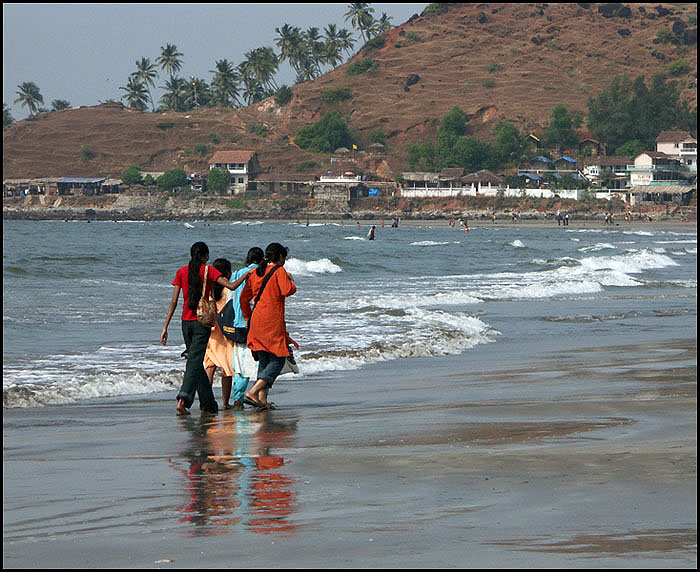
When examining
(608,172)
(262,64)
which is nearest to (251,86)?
(262,64)

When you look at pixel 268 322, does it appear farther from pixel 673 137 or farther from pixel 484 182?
pixel 673 137

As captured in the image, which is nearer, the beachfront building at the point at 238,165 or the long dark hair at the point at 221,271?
the long dark hair at the point at 221,271

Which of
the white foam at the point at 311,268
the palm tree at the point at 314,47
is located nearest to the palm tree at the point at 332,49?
the palm tree at the point at 314,47

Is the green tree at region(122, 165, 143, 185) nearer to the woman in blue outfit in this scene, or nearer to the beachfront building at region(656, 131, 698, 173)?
the beachfront building at region(656, 131, 698, 173)

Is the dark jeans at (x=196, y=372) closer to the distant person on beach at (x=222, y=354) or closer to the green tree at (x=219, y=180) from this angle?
the distant person on beach at (x=222, y=354)

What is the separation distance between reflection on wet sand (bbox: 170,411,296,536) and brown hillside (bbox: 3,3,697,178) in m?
147

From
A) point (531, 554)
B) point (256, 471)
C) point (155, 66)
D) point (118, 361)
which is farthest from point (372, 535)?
point (155, 66)

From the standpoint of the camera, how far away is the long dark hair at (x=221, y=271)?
908cm

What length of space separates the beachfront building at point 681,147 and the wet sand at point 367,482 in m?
130

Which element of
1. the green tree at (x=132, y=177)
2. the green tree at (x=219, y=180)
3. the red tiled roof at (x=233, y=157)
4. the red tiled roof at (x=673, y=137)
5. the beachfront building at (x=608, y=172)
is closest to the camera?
the beachfront building at (x=608, y=172)

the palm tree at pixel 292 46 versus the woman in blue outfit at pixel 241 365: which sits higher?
the palm tree at pixel 292 46

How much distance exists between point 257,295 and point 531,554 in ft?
17.1

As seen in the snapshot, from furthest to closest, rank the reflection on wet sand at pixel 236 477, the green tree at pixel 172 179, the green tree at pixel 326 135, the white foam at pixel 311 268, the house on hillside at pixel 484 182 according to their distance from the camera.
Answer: the green tree at pixel 326 135, the green tree at pixel 172 179, the house on hillside at pixel 484 182, the white foam at pixel 311 268, the reflection on wet sand at pixel 236 477

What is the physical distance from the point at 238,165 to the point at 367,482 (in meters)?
145
